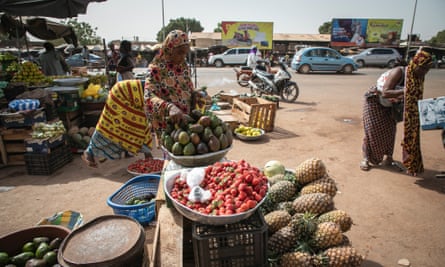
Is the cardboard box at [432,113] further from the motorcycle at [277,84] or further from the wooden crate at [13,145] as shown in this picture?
the motorcycle at [277,84]

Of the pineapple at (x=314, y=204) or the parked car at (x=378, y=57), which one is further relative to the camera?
the parked car at (x=378, y=57)

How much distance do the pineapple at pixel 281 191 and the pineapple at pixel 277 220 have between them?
286mm

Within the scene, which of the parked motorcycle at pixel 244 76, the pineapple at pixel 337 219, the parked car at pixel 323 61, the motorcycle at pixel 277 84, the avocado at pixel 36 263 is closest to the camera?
the avocado at pixel 36 263

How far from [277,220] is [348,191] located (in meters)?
2.21

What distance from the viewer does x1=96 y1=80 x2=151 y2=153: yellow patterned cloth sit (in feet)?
12.7

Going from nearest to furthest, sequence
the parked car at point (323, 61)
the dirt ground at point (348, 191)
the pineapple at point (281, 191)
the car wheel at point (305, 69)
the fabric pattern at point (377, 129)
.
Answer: the pineapple at point (281, 191), the dirt ground at point (348, 191), the fabric pattern at point (377, 129), the parked car at point (323, 61), the car wheel at point (305, 69)

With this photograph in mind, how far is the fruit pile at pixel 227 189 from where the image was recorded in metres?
1.68

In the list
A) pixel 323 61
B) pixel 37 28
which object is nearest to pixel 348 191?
pixel 37 28

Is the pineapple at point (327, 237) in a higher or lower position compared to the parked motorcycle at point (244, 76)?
lower

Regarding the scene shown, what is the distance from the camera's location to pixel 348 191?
3898 mm

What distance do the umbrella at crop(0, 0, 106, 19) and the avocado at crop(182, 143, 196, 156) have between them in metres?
4.42

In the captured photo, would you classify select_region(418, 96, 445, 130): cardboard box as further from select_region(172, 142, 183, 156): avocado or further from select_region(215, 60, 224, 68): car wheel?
select_region(215, 60, 224, 68): car wheel

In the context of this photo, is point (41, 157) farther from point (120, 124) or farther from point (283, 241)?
point (283, 241)

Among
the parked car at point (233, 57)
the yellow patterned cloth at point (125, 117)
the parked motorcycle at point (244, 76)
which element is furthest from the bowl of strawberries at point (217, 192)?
the parked car at point (233, 57)
